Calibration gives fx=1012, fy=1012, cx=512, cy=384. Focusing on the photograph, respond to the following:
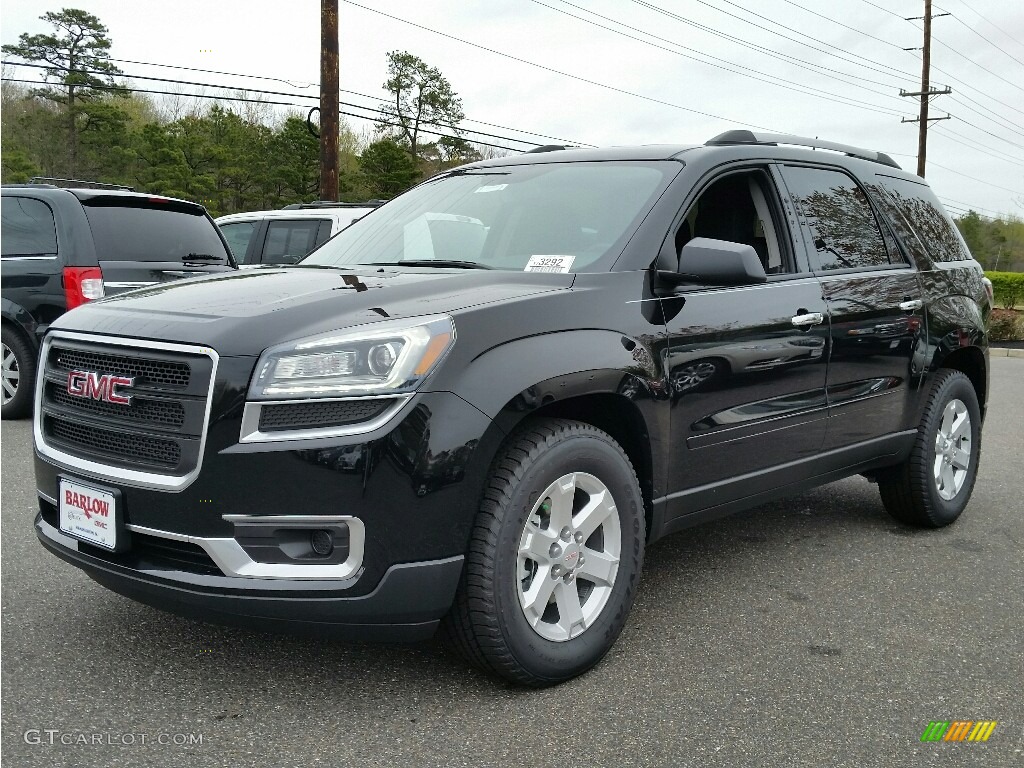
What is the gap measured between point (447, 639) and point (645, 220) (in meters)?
1.67

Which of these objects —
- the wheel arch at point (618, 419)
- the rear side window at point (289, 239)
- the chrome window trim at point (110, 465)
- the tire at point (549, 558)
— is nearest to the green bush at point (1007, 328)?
the rear side window at point (289, 239)

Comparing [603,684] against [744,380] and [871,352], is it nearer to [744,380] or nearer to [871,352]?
[744,380]

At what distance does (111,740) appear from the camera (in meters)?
2.75

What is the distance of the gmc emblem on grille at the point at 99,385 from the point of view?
2.97 m

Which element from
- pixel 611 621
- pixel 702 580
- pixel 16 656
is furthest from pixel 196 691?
pixel 702 580

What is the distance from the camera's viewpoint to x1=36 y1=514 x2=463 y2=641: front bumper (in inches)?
109

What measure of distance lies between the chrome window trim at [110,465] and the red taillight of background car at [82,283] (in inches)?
189

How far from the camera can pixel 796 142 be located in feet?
15.4

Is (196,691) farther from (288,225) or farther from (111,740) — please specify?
(288,225)

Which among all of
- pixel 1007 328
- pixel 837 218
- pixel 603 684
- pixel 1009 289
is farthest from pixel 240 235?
pixel 1009 289

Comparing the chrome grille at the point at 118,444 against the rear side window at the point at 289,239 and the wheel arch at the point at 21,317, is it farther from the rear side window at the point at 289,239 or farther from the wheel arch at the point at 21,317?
the rear side window at the point at 289,239

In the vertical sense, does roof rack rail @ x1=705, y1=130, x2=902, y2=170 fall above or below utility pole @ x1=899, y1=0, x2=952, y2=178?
below

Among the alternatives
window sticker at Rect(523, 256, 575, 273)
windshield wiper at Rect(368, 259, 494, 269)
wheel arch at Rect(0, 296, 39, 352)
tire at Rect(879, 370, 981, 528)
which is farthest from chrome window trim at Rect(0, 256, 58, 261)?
tire at Rect(879, 370, 981, 528)

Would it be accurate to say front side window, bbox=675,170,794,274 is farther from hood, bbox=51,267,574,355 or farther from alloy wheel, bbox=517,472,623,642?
alloy wheel, bbox=517,472,623,642
